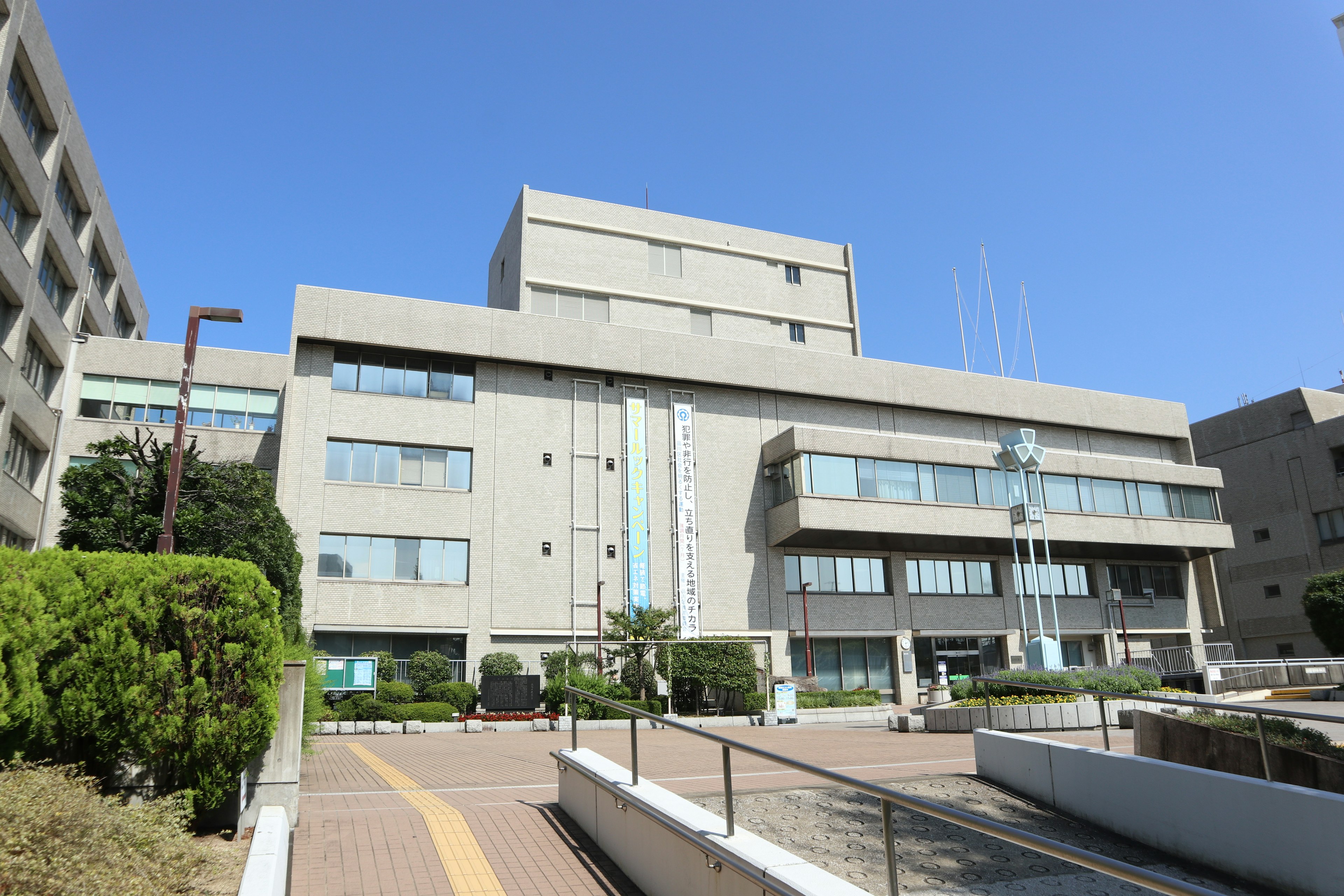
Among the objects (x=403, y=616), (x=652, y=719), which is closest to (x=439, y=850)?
(x=652, y=719)

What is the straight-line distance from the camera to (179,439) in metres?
14.8

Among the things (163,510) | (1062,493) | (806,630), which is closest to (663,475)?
(806,630)

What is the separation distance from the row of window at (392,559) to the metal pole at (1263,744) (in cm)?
2683

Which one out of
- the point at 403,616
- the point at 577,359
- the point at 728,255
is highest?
the point at 728,255

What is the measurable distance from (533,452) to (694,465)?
20.6 ft

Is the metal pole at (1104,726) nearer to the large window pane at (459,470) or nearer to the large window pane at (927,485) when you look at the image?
the large window pane at (459,470)

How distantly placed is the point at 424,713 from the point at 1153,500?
1303 inches

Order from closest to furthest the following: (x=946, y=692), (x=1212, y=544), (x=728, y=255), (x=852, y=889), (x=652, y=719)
A: 1. (x=852, y=889)
2. (x=652, y=719)
3. (x=946, y=692)
4. (x=1212, y=544)
5. (x=728, y=255)

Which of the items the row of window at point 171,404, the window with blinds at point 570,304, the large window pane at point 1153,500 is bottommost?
the large window pane at point 1153,500

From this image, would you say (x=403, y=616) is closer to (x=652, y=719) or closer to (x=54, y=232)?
(x=54, y=232)

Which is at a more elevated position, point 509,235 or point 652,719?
point 509,235

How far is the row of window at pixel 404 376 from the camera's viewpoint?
3209cm

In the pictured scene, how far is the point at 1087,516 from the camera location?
126ft

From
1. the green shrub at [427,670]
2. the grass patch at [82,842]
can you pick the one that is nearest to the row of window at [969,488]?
the green shrub at [427,670]
